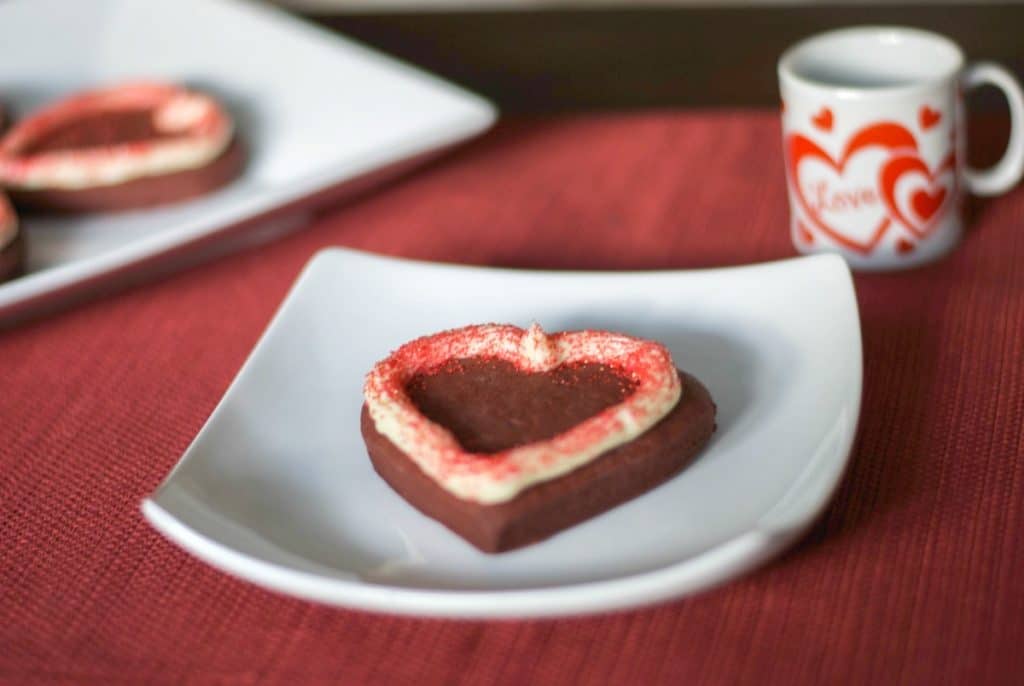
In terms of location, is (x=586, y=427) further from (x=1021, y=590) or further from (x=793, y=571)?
(x=1021, y=590)

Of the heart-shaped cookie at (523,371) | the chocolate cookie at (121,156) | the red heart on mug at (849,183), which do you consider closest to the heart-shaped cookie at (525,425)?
the heart-shaped cookie at (523,371)

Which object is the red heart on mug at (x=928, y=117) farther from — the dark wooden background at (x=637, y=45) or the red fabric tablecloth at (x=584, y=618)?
the dark wooden background at (x=637, y=45)

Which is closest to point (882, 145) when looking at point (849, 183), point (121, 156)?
point (849, 183)

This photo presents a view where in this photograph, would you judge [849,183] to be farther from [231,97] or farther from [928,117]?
[231,97]

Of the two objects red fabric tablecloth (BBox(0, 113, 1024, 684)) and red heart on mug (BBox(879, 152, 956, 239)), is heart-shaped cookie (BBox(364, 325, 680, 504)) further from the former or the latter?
red heart on mug (BBox(879, 152, 956, 239))

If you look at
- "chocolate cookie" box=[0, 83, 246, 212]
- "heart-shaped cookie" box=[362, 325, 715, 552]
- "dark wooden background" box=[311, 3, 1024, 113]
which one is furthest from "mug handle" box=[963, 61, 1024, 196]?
"chocolate cookie" box=[0, 83, 246, 212]

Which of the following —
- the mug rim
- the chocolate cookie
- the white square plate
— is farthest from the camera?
the chocolate cookie
